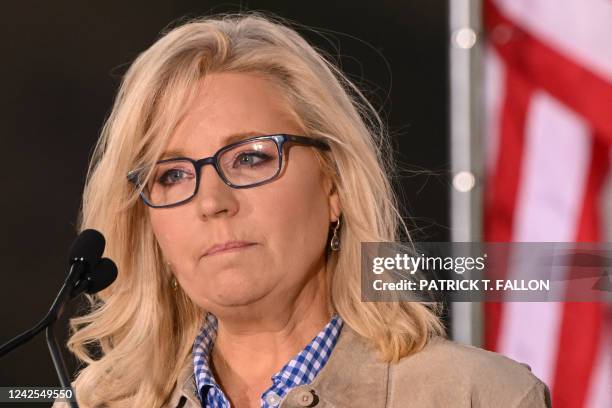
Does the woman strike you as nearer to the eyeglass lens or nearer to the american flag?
the eyeglass lens

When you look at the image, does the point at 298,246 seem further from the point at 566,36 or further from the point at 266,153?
the point at 566,36

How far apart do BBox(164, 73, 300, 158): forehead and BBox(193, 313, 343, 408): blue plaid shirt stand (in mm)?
378

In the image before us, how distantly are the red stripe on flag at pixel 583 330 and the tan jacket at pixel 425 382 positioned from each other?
526mm

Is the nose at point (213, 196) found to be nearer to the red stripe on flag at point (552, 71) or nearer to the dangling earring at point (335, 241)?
the dangling earring at point (335, 241)

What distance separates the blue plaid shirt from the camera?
188 centimetres

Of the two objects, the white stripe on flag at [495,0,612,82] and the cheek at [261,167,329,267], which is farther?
the white stripe on flag at [495,0,612,82]

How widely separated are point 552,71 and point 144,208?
1.01m

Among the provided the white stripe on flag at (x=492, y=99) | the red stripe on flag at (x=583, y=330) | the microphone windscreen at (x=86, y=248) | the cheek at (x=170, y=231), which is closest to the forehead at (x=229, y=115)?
the cheek at (x=170, y=231)

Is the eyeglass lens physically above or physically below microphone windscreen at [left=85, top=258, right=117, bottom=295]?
above

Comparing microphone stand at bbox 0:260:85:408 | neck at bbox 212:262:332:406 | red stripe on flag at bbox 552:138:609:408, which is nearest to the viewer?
microphone stand at bbox 0:260:85:408

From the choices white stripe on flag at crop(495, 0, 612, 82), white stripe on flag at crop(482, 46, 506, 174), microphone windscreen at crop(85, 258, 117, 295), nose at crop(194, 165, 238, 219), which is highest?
white stripe on flag at crop(495, 0, 612, 82)

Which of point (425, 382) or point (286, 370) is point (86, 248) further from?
point (425, 382)

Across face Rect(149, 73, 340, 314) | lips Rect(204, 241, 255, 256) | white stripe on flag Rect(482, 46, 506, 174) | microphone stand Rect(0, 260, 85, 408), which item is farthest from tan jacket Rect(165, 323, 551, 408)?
white stripe on flag Rect(482, 46, 506, 174)

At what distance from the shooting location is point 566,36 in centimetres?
245
